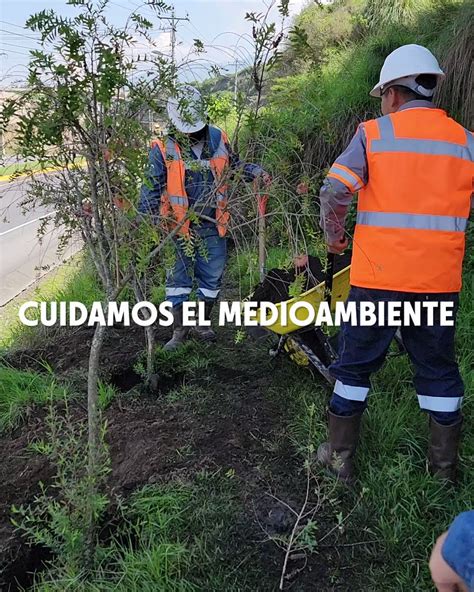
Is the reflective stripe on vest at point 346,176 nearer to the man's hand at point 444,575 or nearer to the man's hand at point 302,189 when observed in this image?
the man's hand at point 302,189

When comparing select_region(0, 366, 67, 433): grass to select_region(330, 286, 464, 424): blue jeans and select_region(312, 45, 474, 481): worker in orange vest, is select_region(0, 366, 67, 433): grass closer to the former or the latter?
select_region(330, 286, 464, 424): blue jeans

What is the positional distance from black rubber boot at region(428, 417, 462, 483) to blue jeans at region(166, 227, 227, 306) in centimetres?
220

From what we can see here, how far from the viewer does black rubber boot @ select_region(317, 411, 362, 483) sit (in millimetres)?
2688

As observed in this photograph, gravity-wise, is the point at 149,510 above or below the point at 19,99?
below

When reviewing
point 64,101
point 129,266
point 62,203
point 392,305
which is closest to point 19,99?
point 64,101

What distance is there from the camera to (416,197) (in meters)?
2.43

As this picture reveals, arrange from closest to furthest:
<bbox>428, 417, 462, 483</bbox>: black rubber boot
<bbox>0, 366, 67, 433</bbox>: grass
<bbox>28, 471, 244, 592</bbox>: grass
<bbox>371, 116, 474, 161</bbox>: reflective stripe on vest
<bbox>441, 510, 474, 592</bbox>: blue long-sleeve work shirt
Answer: <bbox>441, 510, 474, 592</bbox>: blue long-sleeve work shirt < <bbox>28, 471, 244, 592</bbox>: grass < <bbox>371, 116, 474, 161</bbox>: reflective stripe on vest < <bbox>428, 417, 462, 483</bbox>: black rubber boot < <bbox>0, 366, 67, 433</bbox>: grass

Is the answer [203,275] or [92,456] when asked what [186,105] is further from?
[203,275]

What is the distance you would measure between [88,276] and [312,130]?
2889mm

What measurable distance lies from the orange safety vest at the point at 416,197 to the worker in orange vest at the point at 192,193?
51 centimetres

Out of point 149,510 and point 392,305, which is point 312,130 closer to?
point 392,305

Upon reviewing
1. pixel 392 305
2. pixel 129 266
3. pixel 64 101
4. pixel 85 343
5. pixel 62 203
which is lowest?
pixel 85 343

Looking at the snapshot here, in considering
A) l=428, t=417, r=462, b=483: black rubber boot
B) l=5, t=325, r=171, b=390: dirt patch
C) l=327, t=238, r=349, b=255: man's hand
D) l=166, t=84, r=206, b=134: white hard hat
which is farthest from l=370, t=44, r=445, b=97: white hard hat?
l=5, t=325, r=171, b=390: dirt patch

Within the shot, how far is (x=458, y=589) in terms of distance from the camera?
106cm
